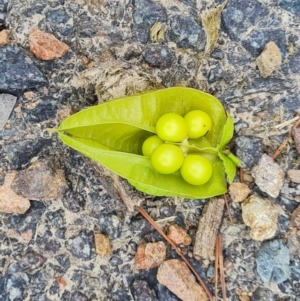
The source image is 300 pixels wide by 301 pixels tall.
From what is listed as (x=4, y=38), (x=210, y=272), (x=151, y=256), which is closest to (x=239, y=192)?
(x=210, y=272)

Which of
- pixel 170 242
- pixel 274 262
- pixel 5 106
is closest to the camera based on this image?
pixel 274 262

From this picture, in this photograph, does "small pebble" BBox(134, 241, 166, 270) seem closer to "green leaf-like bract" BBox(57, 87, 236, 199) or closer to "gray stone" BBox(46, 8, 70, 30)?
"green leaf-like bract" BBox(57, 87, 236, 199)

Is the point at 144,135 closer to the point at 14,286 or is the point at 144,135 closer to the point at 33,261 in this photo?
the point at 33,261

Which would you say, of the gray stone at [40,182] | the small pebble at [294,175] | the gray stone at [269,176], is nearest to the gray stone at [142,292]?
the gray stone at [40,182]

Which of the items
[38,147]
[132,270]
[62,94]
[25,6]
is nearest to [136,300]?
[132,270]

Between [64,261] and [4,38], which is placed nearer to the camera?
[64,261]

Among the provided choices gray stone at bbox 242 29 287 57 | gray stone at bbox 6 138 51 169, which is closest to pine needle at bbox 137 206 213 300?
gray stone at bbox 6 138 51 169
